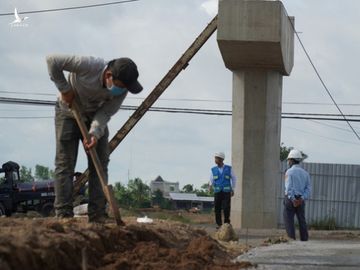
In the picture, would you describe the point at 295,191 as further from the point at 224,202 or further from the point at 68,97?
the point at 68,97

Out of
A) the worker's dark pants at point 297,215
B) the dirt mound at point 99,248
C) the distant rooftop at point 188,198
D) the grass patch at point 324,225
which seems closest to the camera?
the dirt mound at point 99,248

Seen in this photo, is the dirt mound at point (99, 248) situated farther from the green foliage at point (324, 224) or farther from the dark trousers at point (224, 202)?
the green foliage at point (324, 224)

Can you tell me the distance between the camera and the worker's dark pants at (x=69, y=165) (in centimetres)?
836

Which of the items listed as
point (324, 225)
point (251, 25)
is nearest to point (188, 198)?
point (324, 225)

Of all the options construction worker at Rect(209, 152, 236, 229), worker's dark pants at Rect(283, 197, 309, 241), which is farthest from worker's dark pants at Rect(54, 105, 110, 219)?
construction worker at Rect(209, 152, 236, 229)

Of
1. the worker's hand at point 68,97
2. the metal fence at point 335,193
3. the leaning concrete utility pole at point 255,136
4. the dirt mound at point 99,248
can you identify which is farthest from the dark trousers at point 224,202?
the metal fence at point 335,193

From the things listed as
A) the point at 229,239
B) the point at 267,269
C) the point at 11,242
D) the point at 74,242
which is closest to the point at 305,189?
the point at 229,239

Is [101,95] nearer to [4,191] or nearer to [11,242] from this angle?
[11,242]

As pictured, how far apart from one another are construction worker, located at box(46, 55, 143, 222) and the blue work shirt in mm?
5812

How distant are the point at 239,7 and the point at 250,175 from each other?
511 cm

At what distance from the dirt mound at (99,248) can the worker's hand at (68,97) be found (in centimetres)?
124

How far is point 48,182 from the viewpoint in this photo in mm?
28328

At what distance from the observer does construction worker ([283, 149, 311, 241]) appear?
13961mm

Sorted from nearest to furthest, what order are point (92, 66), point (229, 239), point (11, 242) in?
point (11, 242) < point (92, 66) < point (229, 239)
